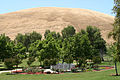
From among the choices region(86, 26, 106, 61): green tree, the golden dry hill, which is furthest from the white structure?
the golden dry hill

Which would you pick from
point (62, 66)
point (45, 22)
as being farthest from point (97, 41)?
point (45, 22)

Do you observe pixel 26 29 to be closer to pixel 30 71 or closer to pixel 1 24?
pixel 1 24

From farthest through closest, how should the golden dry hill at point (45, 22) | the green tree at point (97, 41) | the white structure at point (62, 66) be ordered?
the golden dry hill at point (45, 22) < the green tree at point (97, 41) < the white structure at point (62, 66)

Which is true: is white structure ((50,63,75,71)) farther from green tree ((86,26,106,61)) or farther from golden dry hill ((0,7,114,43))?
golden dry hill ((0,7,114,43))

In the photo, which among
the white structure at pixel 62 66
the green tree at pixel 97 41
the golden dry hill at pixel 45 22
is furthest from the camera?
the golden dry hill at pixel 45 22

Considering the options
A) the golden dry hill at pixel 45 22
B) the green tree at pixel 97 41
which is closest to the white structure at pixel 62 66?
the green tree at pixel 97 41

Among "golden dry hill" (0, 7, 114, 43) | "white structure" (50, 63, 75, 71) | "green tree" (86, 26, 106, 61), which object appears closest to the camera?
"white structure" (50, 63, 75, 71)

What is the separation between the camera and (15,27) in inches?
6501

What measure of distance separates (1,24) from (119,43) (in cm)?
16421

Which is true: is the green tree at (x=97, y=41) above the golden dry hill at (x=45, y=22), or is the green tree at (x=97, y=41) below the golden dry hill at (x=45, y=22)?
Result: below

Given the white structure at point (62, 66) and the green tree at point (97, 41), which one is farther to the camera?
the green tree at point (97, 41)

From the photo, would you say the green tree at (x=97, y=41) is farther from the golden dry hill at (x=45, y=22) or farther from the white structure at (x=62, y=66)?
the golden dry hill at (x=45, y=22)

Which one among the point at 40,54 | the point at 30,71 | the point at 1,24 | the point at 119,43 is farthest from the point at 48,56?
the point at 1,24

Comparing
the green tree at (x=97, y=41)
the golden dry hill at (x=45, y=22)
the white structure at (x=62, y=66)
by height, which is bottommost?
the white structure at (x=62, y=66)
